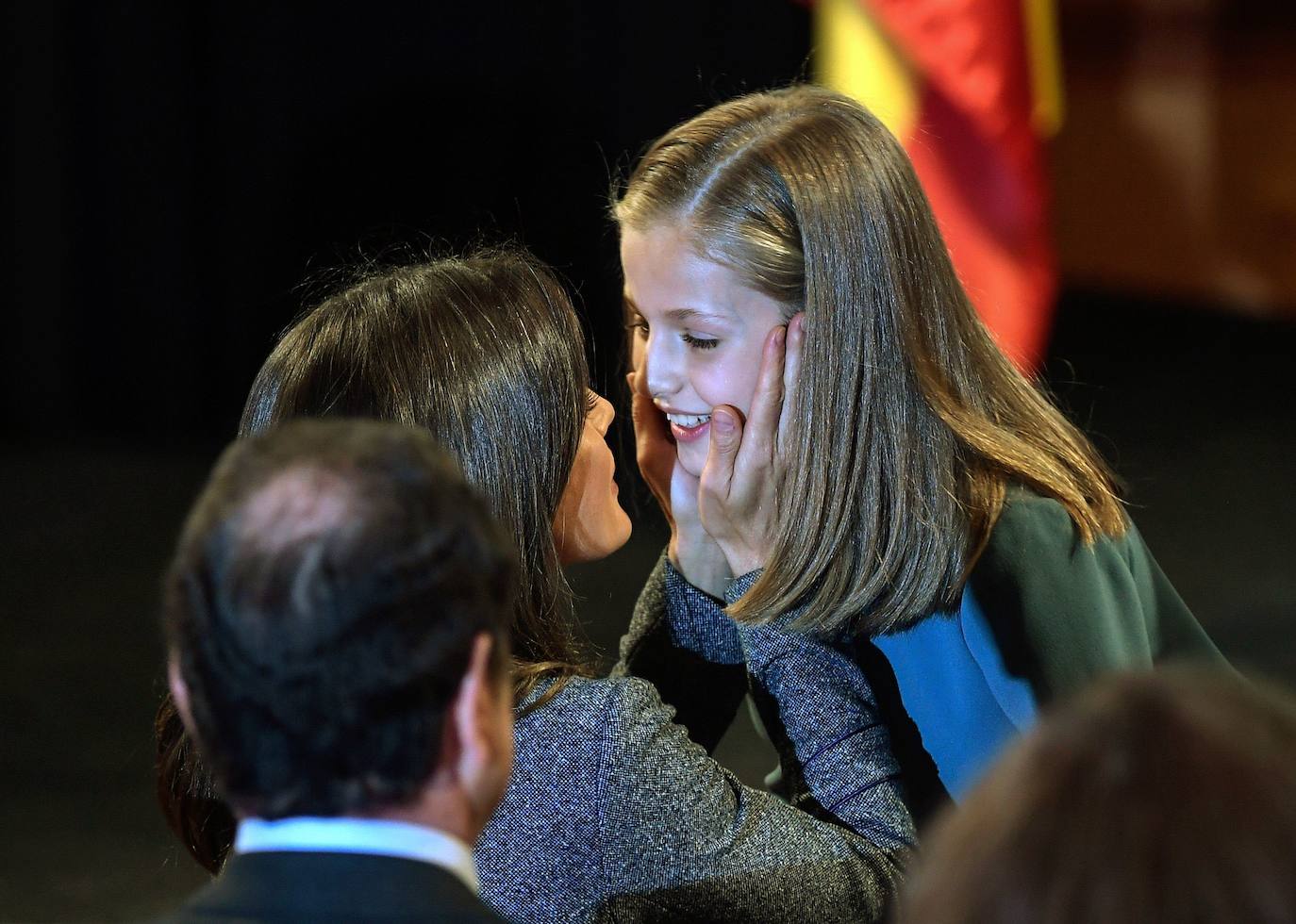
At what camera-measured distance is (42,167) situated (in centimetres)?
503

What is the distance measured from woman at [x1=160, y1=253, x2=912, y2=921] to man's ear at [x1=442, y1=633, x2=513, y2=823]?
32 cm

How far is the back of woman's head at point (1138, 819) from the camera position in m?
0.57

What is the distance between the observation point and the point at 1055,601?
1.46m

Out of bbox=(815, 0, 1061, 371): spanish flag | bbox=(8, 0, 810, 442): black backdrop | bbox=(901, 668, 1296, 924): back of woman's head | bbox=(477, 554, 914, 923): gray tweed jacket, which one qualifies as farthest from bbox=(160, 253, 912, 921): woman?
bbox=(8, 0, 810, 442): black backdrop

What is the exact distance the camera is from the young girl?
149 centimetres

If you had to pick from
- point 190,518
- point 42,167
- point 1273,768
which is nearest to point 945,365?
point 190,518

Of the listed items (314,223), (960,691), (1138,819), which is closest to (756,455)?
(960,691)

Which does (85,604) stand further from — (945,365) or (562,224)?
(945,365)

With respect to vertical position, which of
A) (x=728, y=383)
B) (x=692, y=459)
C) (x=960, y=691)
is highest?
(x=728, y=383)

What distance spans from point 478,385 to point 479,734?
554 mm

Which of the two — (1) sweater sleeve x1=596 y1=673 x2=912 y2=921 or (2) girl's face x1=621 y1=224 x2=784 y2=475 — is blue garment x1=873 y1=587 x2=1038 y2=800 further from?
(2) girl's face x1=621 y1=224 x2=784 y2=475

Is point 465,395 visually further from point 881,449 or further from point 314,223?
point 314,223

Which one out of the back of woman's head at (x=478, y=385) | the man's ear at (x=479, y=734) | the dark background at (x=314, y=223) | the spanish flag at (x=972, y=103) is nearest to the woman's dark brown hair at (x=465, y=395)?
the back of woman's head at (x=478, y=385)

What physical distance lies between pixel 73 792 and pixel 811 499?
6.20ft
